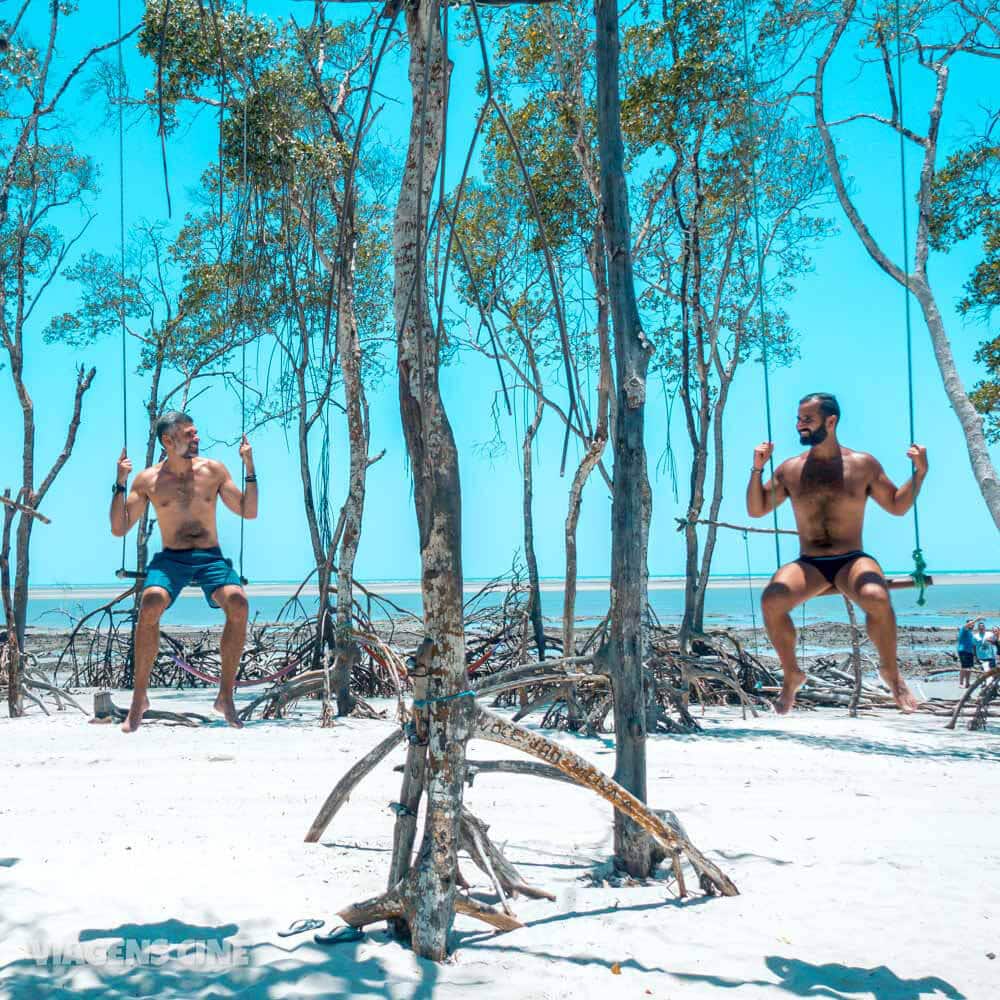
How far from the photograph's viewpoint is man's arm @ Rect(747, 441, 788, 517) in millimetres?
4352

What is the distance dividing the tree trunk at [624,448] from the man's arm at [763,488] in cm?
72

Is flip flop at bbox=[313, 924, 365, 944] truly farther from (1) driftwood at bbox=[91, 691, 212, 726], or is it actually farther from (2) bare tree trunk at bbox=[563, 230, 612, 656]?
(1) driftwood at bbox=[91, 691, 212, 726]

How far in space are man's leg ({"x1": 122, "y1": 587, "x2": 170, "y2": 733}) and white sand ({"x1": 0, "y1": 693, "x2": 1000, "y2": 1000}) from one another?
78 centimetres

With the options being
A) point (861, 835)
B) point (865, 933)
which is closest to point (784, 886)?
point (865, 933)

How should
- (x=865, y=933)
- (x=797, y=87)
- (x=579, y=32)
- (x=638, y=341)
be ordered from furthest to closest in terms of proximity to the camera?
1. (x=579, y=32)
2. (x=797, y=87)
3. (x=638, y=341)
4. (x=865, y=933)

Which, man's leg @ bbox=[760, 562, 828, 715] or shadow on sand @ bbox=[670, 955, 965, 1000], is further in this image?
man's leg @ bbox=[760, 562, 828, 715]

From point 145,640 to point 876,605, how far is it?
3449 millimetres

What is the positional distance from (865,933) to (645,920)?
3.19 ft

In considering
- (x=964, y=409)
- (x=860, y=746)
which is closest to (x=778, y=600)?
(x=964, y=409)

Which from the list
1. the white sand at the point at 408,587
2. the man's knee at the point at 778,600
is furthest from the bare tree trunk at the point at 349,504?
the white sand at the point at 408,587

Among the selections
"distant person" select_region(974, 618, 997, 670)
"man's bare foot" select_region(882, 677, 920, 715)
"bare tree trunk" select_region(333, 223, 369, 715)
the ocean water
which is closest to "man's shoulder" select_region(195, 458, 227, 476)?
"man's bare foot" select_region(882, 677, 920, 715)

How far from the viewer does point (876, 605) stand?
4039 millimetres

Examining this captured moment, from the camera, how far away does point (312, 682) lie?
1075 centimetres

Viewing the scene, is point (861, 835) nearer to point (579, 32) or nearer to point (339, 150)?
point (339, 150)
